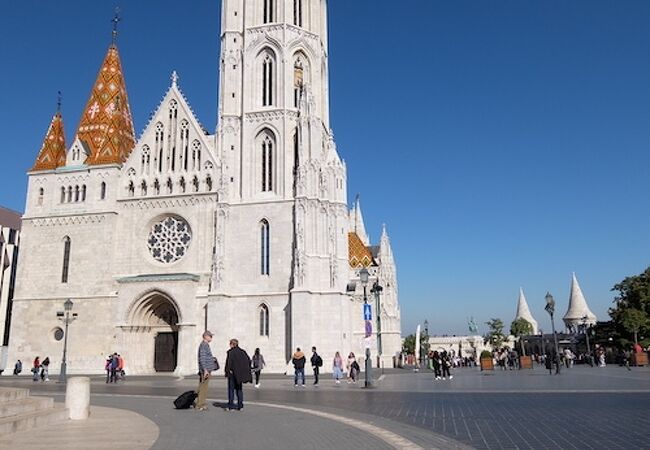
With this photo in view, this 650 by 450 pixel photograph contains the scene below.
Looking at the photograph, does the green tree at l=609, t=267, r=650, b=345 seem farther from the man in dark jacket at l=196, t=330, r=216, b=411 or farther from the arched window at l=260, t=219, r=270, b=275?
the man in dark jacket at l=196, t=330, r=216, b=411

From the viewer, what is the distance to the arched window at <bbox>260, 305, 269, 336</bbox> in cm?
3522

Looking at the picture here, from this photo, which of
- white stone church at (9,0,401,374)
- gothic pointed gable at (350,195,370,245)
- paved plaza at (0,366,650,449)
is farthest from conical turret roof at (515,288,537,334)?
paved plaza at (0,366,650,449)

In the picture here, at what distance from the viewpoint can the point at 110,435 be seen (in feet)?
27.8

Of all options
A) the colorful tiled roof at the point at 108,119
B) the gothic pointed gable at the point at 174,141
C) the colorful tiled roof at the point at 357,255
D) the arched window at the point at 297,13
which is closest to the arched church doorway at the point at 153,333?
the gothic pointed gable at the point at 174,141

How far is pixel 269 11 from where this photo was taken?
135ft

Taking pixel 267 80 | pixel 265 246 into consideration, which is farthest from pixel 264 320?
pixel 267 80

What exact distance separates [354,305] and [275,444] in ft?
140

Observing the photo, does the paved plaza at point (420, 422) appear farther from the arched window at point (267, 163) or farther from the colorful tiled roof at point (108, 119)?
the colorful tiled roof at point (108, 119)

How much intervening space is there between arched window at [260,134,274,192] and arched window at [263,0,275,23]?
29.0 ft

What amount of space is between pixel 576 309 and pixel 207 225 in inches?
3047

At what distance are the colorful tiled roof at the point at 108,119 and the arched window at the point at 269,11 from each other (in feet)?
40.1

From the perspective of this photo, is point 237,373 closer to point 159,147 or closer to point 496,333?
point 159,147

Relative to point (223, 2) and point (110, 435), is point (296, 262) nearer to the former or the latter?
point (223, 2)

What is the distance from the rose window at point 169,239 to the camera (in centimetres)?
3741
